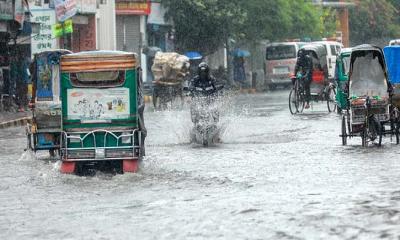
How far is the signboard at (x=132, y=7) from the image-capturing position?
2108 inches

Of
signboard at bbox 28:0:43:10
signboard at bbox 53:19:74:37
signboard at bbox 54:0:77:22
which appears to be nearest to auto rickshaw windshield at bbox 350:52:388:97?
signboard at bbox 53:19:74:37

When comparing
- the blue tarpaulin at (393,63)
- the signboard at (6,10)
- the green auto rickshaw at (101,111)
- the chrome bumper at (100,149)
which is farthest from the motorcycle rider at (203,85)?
the signboard at (6,10)

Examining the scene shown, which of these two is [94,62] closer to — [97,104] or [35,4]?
[97,104]

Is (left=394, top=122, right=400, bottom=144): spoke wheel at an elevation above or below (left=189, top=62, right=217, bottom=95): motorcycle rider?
below

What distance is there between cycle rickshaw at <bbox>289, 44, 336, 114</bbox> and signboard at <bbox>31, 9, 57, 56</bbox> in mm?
9166

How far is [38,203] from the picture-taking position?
1364 cm

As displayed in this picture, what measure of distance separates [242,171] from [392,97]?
558 centimetres

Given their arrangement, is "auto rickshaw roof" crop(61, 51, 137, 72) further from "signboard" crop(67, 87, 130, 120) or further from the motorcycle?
the motorcycle

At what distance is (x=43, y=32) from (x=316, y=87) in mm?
10667

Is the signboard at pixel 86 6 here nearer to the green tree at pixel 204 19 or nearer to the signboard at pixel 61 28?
the signboard at pixel 61 28

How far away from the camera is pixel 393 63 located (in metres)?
23.5

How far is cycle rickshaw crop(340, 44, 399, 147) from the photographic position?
1981 centimetres

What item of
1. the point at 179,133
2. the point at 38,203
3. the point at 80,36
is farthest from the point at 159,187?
the point at 80,36

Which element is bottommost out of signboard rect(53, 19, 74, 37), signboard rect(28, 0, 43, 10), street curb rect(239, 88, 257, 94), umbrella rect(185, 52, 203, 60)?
street curb rect(239, 88, 257, 94)
